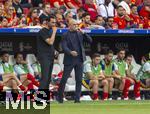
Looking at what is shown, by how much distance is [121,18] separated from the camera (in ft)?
68.5

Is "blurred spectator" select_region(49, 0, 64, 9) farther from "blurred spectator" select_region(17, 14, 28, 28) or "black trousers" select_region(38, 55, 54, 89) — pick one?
"black trousers" select_region(38, 55, 54, 89)

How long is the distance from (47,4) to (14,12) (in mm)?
1020

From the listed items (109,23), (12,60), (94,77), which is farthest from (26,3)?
(94,77)

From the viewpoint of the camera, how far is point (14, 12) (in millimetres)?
19359

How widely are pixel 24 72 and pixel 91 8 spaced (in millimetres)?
3392

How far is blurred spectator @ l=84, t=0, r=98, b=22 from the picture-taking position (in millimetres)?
20828

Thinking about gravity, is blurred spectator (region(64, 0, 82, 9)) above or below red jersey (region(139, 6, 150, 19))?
above

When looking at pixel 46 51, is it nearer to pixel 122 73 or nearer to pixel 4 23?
pixel 4 23

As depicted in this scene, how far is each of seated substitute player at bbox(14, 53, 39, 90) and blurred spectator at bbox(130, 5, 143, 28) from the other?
362cm

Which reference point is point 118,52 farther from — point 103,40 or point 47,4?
point 47,4

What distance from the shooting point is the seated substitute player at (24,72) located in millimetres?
18922

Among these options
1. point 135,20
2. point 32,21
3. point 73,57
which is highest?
point 32,21

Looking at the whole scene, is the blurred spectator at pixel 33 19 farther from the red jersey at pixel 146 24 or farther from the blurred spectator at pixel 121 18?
the red jersey at pixel 146 24

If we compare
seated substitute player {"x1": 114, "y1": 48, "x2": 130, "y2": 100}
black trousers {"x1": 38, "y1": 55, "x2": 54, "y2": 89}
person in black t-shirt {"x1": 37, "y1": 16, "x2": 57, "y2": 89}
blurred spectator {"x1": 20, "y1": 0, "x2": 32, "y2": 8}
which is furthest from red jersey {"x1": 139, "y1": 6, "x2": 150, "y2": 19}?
black trousers {"x1": 38, "y1": 55, "x2": 54, "y2": 89}
